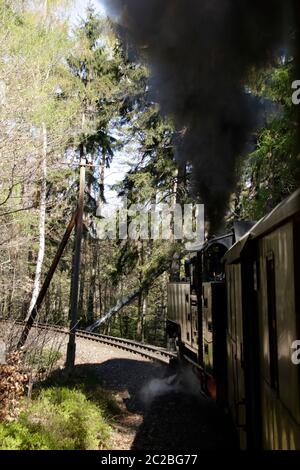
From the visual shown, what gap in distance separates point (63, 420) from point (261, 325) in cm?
546

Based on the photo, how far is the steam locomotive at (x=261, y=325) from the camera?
236 centimetres

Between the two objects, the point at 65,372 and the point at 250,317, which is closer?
the point at 250,317

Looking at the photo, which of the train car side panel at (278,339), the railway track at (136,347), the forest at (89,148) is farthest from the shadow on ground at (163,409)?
the train car side panel at (278,339)

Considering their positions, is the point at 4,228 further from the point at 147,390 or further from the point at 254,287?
the point at 254,287

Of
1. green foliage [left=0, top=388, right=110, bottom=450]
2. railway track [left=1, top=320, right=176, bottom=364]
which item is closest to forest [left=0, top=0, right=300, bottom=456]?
green foliage [left=0, top=388, right=110, bottom=450]

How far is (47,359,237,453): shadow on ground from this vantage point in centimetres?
710

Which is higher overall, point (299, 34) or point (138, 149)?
point (138, 149)

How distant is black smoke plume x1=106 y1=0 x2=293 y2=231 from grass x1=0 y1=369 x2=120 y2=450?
496 cm

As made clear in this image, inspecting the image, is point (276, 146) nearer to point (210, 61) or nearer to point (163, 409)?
point (210, 61)

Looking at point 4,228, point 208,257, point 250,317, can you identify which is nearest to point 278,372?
point 250,317

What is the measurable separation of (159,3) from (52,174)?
11.9 meters

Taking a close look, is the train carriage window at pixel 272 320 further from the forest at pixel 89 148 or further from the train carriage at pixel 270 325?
the forest at pixel 89 148

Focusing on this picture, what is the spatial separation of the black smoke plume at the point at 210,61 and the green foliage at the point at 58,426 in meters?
5.12

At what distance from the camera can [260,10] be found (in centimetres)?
643
